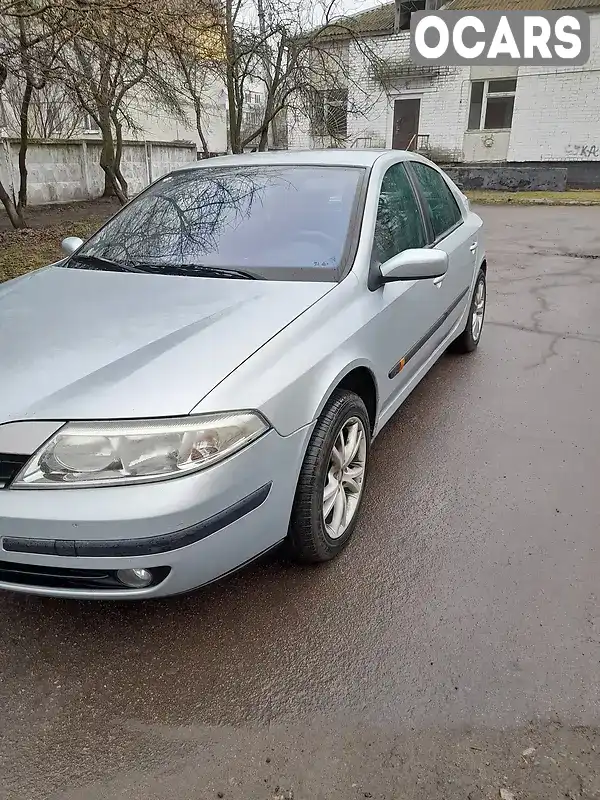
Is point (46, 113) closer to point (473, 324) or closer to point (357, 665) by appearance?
point (473, 324)

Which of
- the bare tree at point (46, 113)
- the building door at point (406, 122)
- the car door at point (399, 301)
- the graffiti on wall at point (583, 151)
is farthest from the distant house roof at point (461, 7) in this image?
the car door at point (399, 301)

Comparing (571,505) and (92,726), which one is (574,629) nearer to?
(571,505)

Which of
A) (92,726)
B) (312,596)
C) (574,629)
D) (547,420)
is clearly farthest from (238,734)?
(547,420)

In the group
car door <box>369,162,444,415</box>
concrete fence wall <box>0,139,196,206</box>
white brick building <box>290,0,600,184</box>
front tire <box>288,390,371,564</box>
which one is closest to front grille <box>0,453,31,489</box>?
front tire <box>288,390,371,564</box>

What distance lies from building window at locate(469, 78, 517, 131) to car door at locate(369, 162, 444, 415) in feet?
73.2

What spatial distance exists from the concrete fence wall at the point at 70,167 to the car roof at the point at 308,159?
1056cm

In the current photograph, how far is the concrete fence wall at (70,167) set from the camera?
12.8m

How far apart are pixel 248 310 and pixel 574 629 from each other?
173 cm

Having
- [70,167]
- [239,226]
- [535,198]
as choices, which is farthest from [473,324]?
[535,198]

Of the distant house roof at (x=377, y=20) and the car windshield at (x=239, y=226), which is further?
the distant house roof at (x=377, y=20)

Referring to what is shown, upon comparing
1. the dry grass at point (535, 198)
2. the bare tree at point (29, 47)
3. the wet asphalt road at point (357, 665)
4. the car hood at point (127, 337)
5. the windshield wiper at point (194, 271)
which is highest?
the bare tree at point (29, 47)

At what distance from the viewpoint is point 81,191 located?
1474 cm

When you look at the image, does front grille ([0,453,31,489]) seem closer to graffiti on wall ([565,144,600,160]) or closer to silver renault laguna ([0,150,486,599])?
silver renault laguna ([0,150,486,599])

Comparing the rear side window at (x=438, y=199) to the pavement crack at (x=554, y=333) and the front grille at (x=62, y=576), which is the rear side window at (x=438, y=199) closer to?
the pavement crack at (x=554, y=333)
